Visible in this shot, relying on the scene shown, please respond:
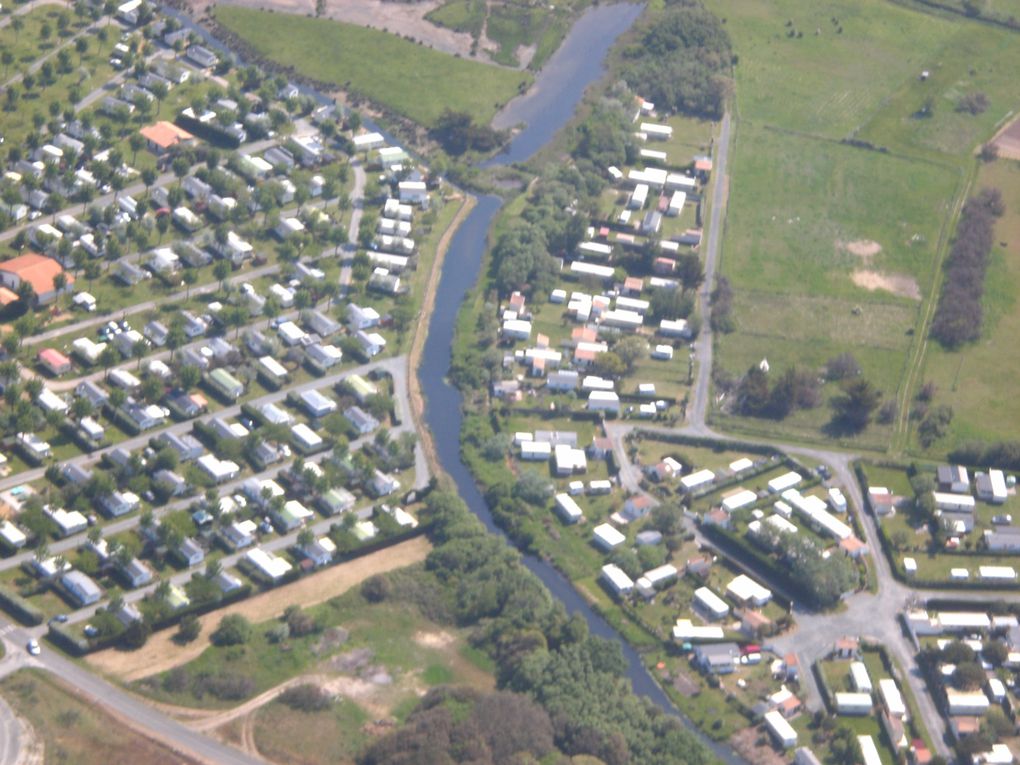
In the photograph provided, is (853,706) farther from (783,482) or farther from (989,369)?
(989,369)

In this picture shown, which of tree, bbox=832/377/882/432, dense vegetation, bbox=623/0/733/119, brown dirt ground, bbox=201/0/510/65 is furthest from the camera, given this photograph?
brown dirt ground, bbox=201/0/510/65

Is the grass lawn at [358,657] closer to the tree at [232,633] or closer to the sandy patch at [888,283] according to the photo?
the tree at [232,633]

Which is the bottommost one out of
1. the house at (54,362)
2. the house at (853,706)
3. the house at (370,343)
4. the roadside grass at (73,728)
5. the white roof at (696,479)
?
the roadside grass at (73,728)

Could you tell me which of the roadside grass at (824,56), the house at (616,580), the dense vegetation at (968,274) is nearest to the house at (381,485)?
the house at (616,580)

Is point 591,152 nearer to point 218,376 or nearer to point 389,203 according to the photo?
point 389,203

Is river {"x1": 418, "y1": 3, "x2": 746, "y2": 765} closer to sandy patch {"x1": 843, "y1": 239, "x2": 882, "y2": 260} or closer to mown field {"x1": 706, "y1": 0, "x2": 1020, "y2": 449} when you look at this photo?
mown field {"x1": 706, "y1": 0, "x2": 1020, "y2": 449}

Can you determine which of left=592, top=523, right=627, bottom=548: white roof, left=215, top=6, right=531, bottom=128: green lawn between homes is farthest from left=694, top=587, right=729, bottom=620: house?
left=215, top=6, right=531, bottom=128: green lawn between homes

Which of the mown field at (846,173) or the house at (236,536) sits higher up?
the mown field at (846,173)
